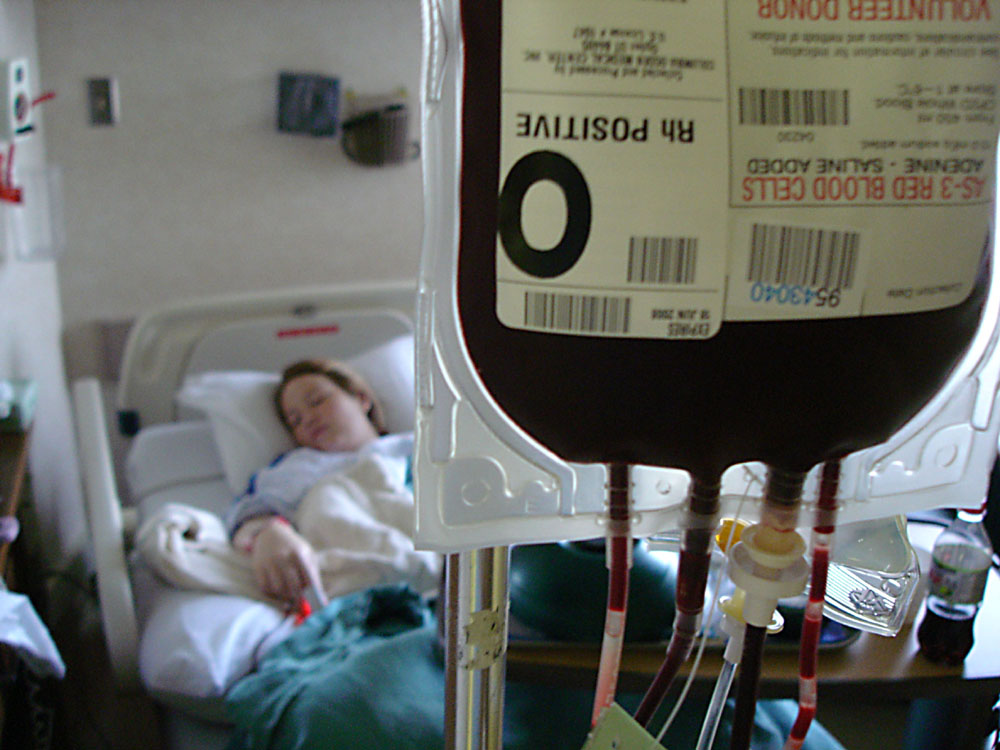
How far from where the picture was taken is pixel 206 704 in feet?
5.15

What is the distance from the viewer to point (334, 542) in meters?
1.97

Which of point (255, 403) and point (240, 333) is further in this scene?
Answer: point (240, 333)

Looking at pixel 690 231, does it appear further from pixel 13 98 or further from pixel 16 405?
pixel 13 98

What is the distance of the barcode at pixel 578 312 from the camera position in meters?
0.37

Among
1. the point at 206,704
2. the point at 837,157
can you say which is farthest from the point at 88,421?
the point at 837,157

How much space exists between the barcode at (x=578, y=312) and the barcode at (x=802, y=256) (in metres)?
0.06

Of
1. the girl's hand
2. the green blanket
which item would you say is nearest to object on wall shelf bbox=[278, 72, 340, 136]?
the girl's hand

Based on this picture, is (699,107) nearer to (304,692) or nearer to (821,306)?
(821,306)

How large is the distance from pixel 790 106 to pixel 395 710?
105cm

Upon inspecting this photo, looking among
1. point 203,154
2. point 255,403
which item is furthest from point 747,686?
point 203,154

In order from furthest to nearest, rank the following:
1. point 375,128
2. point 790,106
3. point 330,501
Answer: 1. point 375,128
2. point 330,501
3. point 790,106

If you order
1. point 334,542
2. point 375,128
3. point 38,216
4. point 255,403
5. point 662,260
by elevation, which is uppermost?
point 375,128

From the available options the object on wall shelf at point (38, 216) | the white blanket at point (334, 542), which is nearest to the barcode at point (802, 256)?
the white blanket at point (334, 542)

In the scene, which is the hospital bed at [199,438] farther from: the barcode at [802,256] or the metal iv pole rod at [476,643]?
the barcode at [802,256]
